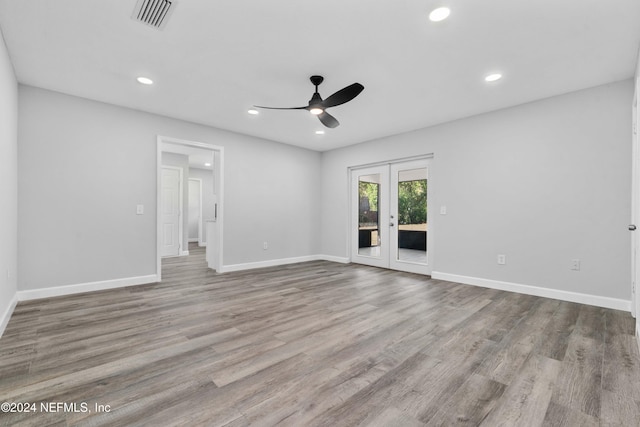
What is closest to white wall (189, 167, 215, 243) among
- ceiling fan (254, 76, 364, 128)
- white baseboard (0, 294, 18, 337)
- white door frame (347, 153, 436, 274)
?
white door frame (347, 153, 436, 274)

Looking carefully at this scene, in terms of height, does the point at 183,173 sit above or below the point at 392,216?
above

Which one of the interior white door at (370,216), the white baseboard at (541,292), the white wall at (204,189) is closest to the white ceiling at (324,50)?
the interior white door at (370,216)

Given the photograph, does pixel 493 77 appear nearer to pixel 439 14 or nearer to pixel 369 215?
pixel 439 14

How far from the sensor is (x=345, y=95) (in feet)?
9.71

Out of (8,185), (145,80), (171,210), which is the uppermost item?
(145,80)

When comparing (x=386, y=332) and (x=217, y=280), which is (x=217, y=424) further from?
(x=217, y=280)

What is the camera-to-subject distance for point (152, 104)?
4.06 metres

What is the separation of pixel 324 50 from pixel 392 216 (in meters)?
3.56

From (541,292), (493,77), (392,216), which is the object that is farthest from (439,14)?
(392,216)

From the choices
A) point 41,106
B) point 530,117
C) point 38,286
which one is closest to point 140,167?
point 41,106

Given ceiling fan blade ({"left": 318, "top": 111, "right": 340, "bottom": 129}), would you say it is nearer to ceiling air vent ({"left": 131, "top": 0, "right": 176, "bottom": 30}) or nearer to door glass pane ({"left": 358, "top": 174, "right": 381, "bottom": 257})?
ceiling air vent ({"left": 131, "top": 0, "right": 176, "bottom": 30})

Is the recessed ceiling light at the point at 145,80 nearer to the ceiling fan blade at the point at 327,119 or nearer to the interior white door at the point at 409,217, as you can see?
the ceiling fan blade at the point at 327,119

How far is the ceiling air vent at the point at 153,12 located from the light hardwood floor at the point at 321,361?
2558 mm

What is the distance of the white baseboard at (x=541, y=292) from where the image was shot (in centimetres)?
326
